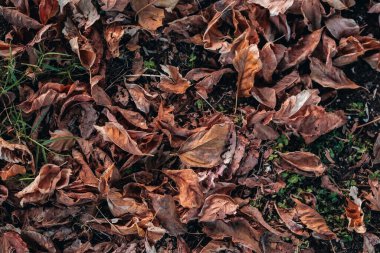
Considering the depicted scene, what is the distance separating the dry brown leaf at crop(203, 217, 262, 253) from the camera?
6.90 feet

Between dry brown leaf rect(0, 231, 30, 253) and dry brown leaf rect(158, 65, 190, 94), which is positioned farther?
dry brown leaf rect(158, 65, 190, 94)

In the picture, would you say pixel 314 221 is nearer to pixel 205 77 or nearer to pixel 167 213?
pixel 167 213

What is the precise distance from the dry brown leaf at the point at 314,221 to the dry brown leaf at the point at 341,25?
70cm

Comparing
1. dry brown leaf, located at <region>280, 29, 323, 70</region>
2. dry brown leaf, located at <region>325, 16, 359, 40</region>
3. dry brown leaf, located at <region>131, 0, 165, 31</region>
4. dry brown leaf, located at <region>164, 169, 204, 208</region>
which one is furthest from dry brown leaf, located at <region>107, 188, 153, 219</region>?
dry brown leaf, located at <region>325, 16, 359, 40</region>

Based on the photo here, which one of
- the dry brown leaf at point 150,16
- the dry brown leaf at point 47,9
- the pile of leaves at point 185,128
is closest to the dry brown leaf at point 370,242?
the pile of leaves at point 185,128

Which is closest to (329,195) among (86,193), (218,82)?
(218,82)

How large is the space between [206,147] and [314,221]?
1.60 ft

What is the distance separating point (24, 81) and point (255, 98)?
0.88m

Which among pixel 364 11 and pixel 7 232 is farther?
pixel 364 11

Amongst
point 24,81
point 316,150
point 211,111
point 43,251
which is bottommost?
point 43,251

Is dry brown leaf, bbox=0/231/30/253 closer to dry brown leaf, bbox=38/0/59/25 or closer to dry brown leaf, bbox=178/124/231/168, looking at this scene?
dry brown leaf, bbox=178/124/231/168

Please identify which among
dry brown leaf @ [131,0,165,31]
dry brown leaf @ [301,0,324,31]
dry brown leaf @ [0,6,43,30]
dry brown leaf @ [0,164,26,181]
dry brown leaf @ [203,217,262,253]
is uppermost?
dry brown leaf @ [0,6,43,30]

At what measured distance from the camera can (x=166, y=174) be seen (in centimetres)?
216

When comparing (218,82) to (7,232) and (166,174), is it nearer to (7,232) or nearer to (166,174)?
(166,174)
